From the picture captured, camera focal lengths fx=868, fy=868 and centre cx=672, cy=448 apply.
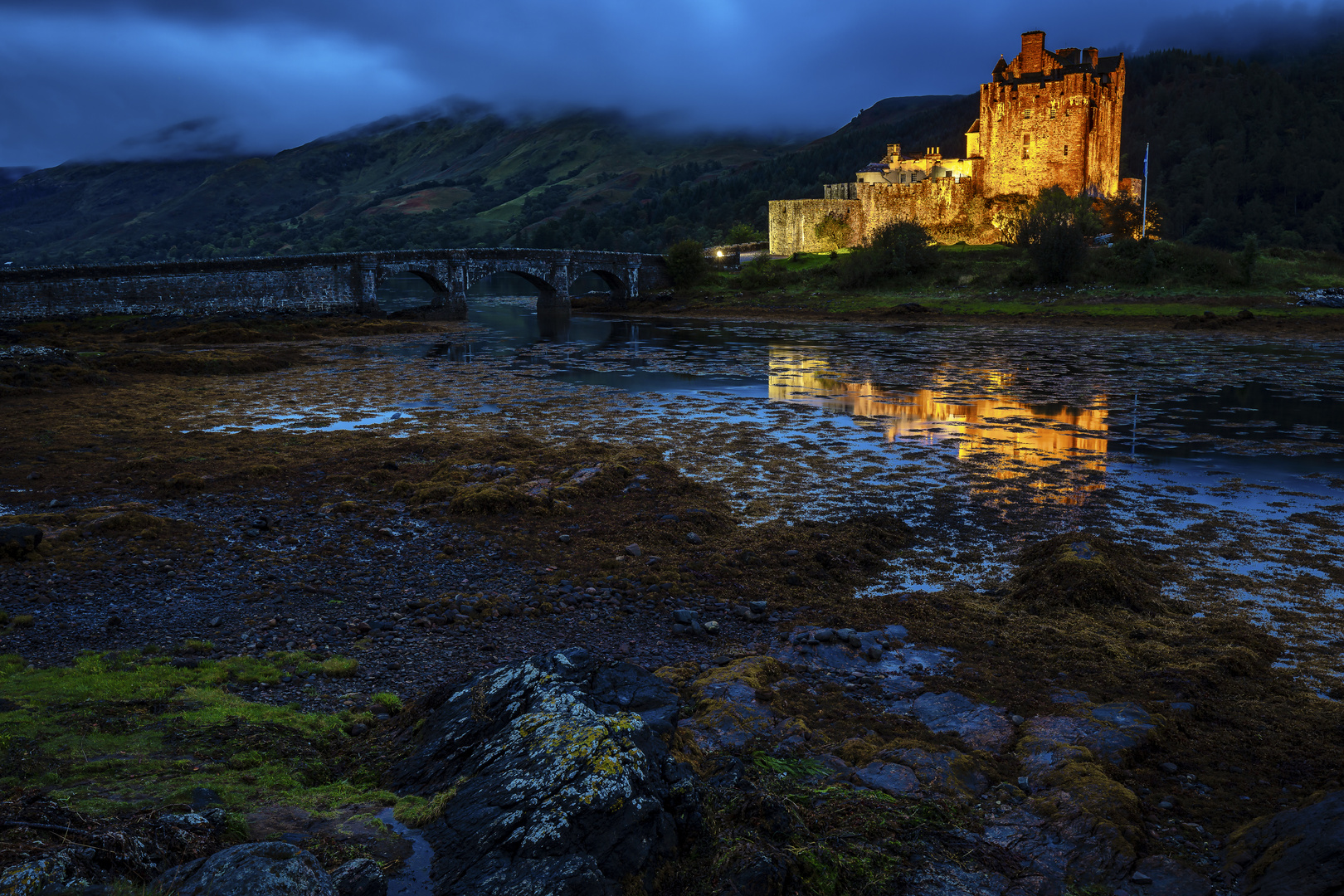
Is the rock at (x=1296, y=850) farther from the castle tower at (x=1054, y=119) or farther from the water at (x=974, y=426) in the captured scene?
the castle tower at (x=1054, y=119)

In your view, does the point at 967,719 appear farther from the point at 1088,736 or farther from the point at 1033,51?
the point at 1033,51

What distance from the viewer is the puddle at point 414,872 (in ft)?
13.3

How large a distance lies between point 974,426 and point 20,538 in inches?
696

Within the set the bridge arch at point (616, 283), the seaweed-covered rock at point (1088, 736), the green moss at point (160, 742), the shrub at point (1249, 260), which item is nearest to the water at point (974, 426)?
the seaweed-covered rock at point (1088, 736)

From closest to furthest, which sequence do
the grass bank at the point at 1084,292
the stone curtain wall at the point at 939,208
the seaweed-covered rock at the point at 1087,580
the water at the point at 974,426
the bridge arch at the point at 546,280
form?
the seaweed-covered rock at the point at 1087,580 → the water at the point at 974,426 → the grass bank at the point at 1084,292 → the bridge arch at the point at 546,280 → the stone curtain wall at the point at 939,208

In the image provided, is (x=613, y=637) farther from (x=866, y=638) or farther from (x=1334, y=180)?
(x=1334, y=180)

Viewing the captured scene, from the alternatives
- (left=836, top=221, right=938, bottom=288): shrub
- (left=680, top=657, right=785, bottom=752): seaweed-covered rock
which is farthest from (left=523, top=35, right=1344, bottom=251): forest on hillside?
(left=680, top=657, right=785, bottom=752): seaweed-covered rock

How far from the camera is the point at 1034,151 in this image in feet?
242

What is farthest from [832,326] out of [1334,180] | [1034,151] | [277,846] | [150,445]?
[1334,180]

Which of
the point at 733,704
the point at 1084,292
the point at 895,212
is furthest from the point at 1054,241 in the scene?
the point at 733,704

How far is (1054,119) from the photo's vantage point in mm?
72312

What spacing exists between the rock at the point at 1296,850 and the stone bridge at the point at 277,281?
172 ft

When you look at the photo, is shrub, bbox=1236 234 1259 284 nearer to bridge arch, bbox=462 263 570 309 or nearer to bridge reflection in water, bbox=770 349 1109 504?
bridge reflection in water, bbox=770 349 1109 504

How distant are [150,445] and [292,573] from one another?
9.61 meters
